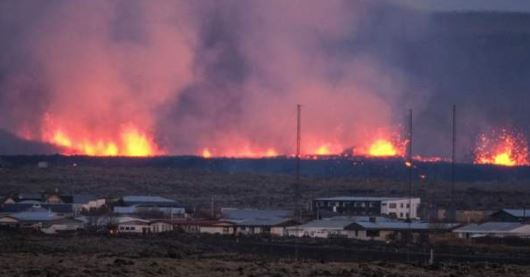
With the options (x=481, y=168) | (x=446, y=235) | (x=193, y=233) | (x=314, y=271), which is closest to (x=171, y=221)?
(x=193, y=233)

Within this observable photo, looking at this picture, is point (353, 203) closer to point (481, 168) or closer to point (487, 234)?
point (487, 234)

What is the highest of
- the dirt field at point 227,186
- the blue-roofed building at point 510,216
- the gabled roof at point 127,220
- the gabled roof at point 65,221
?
the dirt field at point 227,186

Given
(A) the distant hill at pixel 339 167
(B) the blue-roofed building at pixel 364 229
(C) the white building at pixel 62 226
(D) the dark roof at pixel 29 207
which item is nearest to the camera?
(B) the blue-roofed building at pixel 364 229

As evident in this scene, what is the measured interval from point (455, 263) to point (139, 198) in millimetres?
38615

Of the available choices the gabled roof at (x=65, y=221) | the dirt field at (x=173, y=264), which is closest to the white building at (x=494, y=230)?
the dirt field at (x=173, y=264)

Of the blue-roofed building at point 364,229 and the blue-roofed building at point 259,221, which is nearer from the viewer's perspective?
the blue-roofed building at point 364,229

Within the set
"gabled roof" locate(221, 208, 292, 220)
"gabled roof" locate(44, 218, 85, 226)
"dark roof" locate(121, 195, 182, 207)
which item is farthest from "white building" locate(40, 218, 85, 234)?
"dark roof" locate(121, 195, 182, 207)

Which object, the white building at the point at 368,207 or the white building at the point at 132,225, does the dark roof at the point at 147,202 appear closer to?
the white building at the point at 368,207

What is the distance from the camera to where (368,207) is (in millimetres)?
74688

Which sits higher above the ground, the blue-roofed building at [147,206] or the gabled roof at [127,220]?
the blue-roofed building at [147,206]

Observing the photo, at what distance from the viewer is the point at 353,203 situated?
249ft

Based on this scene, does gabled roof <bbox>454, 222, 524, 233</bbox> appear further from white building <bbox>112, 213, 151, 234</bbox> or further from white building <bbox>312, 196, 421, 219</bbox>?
white building <bbox>112, 213, 151, 234</bbox>

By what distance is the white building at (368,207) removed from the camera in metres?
73.1

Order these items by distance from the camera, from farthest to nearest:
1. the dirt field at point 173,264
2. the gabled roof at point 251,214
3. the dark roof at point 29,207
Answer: the dark roof at point 29,207 < the gabled roof at point 251,214 < the dirt field at point 173,264
